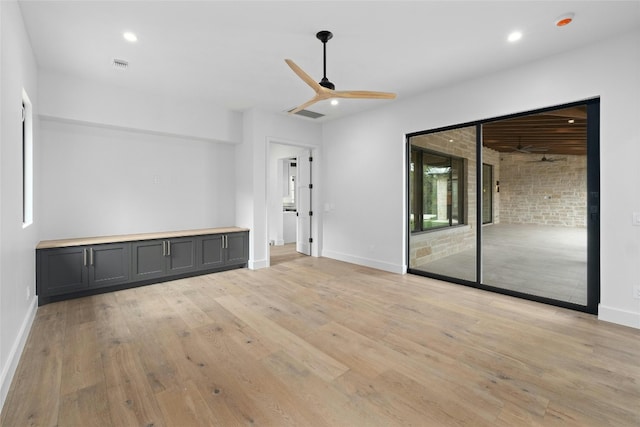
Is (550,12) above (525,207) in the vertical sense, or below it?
above

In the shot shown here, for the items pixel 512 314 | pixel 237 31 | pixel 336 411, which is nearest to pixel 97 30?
pixel 237 31

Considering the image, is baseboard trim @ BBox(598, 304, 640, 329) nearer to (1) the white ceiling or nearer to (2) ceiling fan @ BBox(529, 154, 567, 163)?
(2) ceiling fan @ BBox(529, 154, 567, 163)

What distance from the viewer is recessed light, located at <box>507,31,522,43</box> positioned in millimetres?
2988

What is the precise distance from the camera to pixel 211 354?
8.09ft

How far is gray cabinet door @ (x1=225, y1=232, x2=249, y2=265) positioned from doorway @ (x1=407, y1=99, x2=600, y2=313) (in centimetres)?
291

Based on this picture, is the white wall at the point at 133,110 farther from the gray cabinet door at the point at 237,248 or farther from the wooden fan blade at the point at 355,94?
the wooden fan blade at the point at 355,94

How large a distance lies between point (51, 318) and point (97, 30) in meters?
3.03

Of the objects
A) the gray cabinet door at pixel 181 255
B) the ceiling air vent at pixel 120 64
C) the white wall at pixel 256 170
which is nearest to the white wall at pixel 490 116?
the white wall at pixel 256 170

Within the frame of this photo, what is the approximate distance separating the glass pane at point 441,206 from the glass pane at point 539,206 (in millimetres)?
434

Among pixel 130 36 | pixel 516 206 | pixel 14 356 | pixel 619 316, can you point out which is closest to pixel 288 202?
pixel 516 206

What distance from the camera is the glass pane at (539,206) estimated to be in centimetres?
357

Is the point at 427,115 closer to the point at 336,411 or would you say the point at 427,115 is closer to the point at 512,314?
the point at 512,314

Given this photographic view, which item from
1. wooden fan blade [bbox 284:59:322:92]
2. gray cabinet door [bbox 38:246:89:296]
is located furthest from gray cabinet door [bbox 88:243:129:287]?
wooden fan blade [bbox 284:59:322:92]

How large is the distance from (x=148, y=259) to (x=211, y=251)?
37.2 inches
